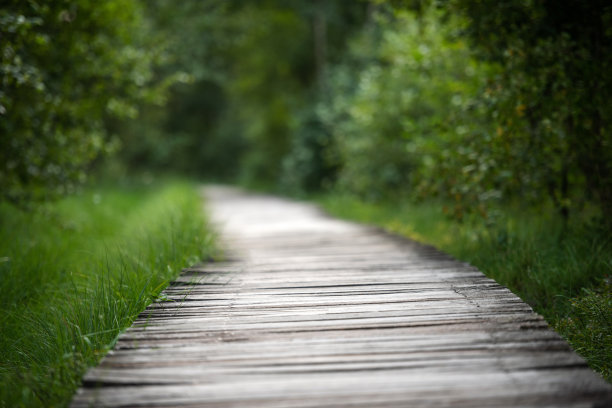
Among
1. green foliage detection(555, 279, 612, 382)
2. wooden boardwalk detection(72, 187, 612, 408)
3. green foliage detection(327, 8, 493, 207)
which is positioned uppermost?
green foliage detection(327, 8, 493, 207)

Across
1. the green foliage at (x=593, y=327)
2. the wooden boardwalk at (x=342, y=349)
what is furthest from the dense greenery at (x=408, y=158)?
the wooden boardwalk at (x=342, y=349)

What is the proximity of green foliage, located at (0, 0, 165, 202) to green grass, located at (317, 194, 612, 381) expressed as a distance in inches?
184

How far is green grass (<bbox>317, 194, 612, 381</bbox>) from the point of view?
297 cm

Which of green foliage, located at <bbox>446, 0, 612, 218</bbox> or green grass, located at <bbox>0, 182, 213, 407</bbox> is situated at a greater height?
green foliage, located at <bbox>446, 0, 612, 218</bbox>

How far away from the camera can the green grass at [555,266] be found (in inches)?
117

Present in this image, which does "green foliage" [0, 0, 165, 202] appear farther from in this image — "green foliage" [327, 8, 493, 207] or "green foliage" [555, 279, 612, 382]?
"green foliage" [555, 279, 612, 382]

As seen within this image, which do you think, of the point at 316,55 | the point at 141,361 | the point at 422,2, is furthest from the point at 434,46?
the point at 316,55

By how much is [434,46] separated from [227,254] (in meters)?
5.19

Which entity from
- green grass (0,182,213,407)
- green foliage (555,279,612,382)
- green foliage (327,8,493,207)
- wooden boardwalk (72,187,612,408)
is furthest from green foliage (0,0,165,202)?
green foliage (555,279,612,382)

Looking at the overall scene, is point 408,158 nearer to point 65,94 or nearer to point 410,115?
point 410,115

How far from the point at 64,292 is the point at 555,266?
3.66m

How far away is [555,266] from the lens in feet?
12.4

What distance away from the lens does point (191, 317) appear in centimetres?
281

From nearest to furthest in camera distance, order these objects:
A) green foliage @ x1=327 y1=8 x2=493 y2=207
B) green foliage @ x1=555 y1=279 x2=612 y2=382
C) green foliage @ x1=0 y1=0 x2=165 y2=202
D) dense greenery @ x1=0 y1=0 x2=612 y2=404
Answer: green foliage @ x1=555 y1=279 x2=612 y2=382 → dense greenery @ x1=0 y1=0 x2=612 y2=404 → green foliage @ x1=327 y1=8 x2=493 y2=207 → green foliage @ x1=0 y1=0 x2=165 y2=202
